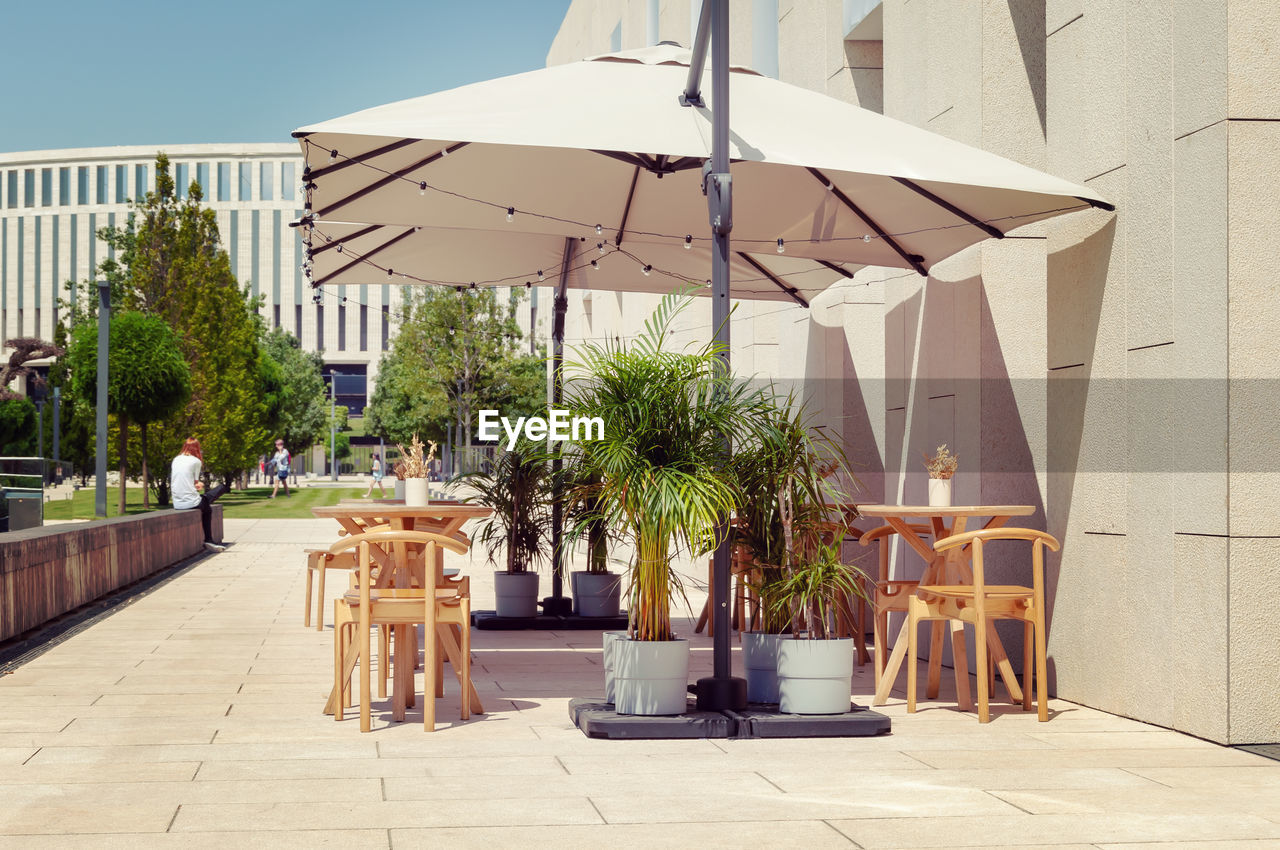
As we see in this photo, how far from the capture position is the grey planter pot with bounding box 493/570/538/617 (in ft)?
33.2

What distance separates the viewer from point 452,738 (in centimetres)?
589

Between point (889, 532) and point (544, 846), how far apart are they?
3.89 m

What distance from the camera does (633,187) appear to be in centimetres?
896

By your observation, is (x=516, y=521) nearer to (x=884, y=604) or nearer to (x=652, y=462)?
(x=884, y=604)

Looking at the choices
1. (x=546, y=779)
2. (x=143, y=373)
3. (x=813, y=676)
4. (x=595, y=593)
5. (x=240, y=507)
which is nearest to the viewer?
(x=546, y=779)

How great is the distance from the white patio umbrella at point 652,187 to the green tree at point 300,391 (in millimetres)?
49189

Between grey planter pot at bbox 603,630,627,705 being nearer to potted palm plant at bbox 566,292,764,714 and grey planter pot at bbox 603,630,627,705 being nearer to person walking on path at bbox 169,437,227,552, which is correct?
potted palm plant at bbox 566,292,764,714

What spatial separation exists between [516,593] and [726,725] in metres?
4.43

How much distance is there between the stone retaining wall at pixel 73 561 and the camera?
8.94 metres

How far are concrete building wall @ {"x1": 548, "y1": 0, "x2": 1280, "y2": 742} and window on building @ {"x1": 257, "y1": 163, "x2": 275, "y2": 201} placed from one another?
8013 cm

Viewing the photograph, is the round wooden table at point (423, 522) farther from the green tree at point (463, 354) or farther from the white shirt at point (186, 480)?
the green tree at point (463, 354)

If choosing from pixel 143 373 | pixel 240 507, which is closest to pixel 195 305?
pixel 240 507

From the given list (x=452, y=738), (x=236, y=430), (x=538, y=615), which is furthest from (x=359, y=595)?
(x=236, y=430)

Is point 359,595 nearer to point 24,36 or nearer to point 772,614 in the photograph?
point 772,614
